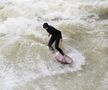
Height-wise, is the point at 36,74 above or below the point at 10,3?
below

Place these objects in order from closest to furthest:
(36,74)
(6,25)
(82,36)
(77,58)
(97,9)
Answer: (36,74) < (77,58) < (82,36) < (6,25) < (97,9)

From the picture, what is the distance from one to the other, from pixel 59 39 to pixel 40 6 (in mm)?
3793

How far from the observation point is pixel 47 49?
9.12 metres

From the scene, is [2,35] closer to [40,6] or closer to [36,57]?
[36,57]

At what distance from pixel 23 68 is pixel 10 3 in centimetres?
465

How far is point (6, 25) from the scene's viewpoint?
35.0 ft

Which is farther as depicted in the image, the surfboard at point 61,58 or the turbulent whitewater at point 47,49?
the surfboard at point 61,58

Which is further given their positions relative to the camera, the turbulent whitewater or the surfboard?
the surfboard

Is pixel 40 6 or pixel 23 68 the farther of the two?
pixel 40 6

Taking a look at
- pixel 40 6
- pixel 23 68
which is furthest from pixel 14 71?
pixel 40 6

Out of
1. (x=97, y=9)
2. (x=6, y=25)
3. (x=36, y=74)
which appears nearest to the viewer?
(x=36, y=74)

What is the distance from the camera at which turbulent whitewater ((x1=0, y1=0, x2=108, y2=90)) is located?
8.07m

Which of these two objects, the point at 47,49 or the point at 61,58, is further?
the point at 47,49

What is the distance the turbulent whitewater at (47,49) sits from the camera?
318 inches
